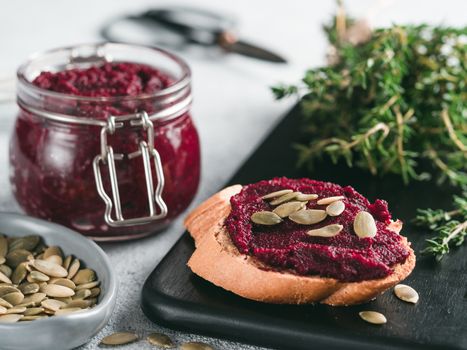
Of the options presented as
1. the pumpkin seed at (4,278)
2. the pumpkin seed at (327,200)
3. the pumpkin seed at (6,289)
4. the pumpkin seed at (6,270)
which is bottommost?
the pumpkin seed at (6,270)

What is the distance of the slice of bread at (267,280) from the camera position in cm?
205

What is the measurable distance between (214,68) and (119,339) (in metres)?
2.18

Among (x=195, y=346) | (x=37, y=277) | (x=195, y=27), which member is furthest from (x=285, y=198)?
(x=195, y=27)

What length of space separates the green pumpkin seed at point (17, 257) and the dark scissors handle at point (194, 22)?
2.10m

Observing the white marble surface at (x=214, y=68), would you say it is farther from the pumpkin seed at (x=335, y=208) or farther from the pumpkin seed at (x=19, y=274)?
the pumpkin seed at (x=335, y=208)

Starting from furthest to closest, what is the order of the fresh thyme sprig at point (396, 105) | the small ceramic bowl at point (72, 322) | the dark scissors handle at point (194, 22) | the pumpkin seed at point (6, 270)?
the dark scissors handle at point (194, 22)
the fresh thyme sprig at point (396, 105)
the pumpkin seed at point (6, 270)
the small ceramic bowl at point (72, 322)

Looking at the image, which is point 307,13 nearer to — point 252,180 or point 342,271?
point 252,180

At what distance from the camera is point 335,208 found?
2.17 metres

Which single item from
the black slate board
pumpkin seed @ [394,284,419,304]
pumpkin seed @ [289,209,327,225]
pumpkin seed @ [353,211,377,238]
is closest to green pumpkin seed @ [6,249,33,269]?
the black slate board

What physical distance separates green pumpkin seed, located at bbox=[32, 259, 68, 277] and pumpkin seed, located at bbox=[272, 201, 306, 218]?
0.59m

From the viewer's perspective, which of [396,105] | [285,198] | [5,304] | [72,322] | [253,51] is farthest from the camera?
[253,51]

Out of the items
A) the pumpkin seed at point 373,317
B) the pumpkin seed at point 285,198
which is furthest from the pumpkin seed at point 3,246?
the pumpkin seed at point 373,317

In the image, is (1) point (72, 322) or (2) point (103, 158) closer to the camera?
(1) point (72, 322)

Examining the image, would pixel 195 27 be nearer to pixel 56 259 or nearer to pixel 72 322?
pixel 56 259
